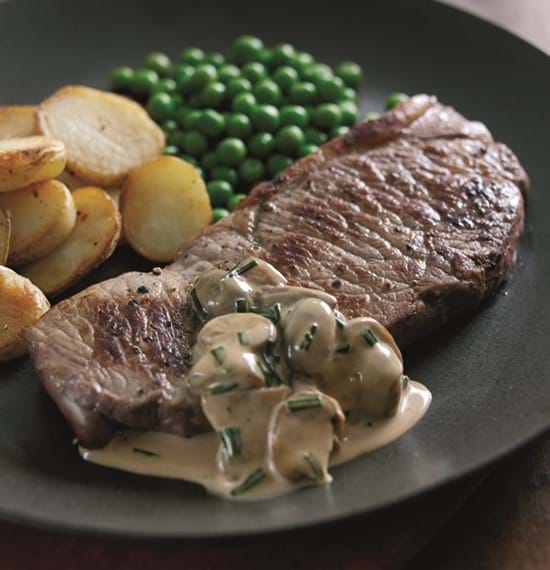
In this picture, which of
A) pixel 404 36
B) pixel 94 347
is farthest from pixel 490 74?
pixel 94 347

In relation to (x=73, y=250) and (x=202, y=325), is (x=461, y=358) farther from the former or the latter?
(x=73, y=250)

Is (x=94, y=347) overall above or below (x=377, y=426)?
below

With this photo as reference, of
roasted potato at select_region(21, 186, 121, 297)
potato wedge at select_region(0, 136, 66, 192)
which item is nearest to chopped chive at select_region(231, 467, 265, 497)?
roasted potato at select_region(21, 186, 121, 297)

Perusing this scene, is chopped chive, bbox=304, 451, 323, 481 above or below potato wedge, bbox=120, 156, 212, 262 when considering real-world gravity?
above

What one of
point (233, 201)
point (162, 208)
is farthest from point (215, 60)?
point (162, 208)

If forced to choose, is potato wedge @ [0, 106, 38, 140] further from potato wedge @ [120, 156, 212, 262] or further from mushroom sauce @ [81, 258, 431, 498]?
mushroom sauce @ [81, 258, 431, 498]
